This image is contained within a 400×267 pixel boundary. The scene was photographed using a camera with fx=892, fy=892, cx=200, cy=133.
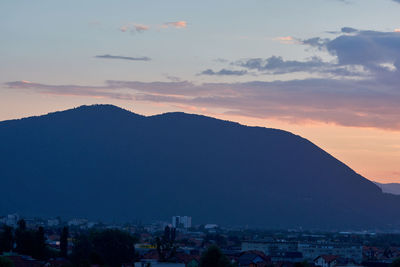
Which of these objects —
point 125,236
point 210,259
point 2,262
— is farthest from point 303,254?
point 2,262

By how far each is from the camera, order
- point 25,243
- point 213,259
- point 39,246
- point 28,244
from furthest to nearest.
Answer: point 25,243
point 28,244
point 39,246
point 213,259

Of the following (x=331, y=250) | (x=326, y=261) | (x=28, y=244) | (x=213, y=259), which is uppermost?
(x=28, y=244)

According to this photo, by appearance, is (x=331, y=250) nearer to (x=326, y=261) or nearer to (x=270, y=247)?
(x=270, y=247)

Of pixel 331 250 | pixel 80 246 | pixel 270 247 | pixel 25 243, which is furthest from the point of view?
pixel 331 250

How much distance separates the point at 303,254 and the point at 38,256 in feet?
183

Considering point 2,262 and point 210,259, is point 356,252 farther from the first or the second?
point 2,262

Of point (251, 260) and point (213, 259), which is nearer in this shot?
point (213, 259)

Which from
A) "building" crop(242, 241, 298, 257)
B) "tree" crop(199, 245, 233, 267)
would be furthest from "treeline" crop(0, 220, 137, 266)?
"building" crop(242, 241, 298, 257)

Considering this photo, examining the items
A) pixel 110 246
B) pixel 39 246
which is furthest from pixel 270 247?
pixel 39 246

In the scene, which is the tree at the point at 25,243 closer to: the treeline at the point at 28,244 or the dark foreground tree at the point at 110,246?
the treeline at the point at 28,244

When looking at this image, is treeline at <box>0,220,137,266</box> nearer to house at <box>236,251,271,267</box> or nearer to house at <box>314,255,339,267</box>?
house at <box>236,251,271,267</box>

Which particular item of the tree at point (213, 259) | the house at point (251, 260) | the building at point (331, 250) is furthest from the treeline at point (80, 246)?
the building at point (331, 250)

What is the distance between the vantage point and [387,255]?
4845 inches

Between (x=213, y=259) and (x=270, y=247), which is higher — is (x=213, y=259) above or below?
below
